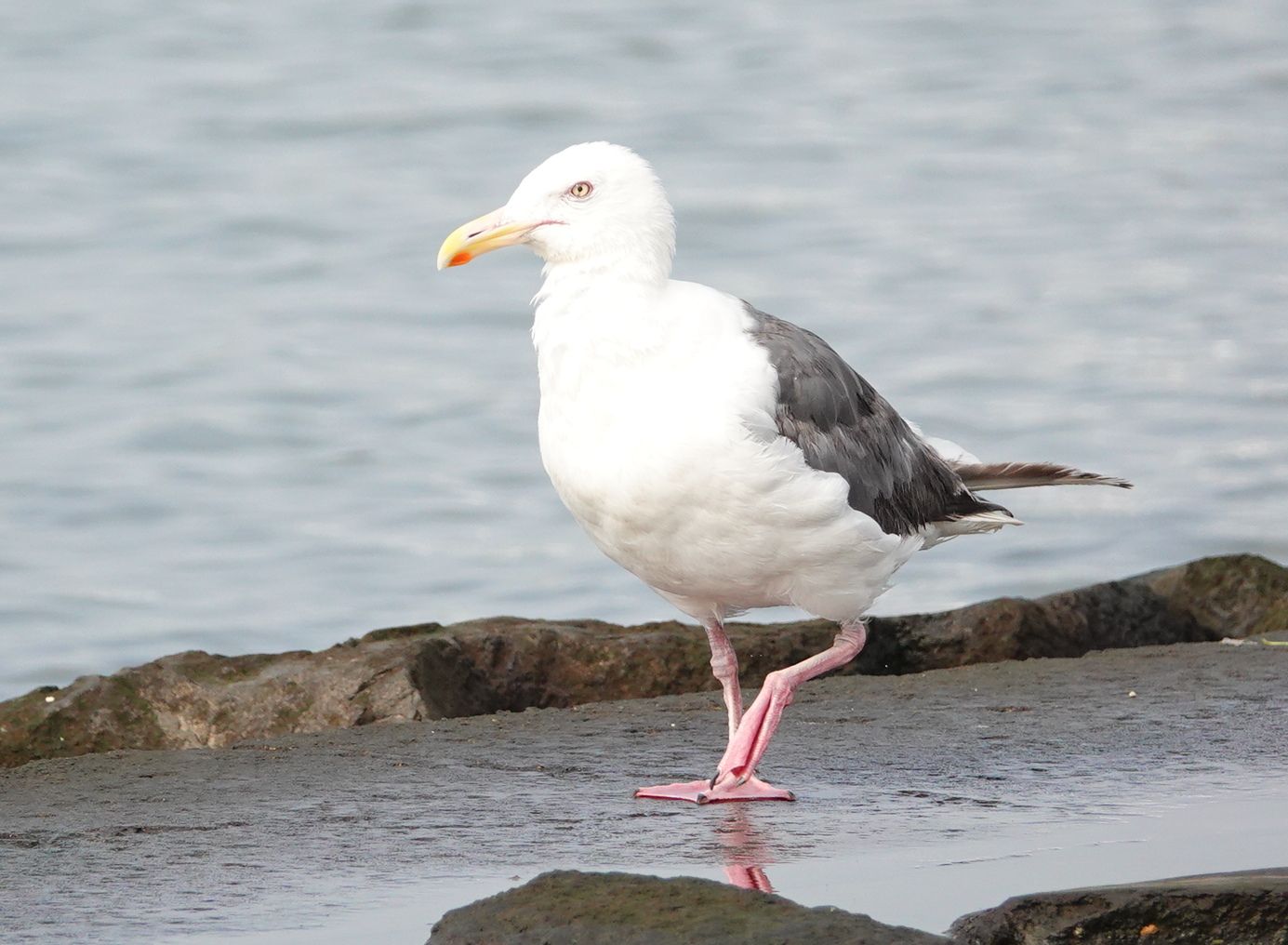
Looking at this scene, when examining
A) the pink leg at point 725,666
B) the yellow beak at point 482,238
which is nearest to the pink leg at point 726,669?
the pink leg at point 725,666

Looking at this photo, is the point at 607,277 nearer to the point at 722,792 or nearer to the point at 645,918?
the point at 722,792

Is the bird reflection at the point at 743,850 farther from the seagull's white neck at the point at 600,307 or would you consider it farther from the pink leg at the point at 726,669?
the seagull's white neck at the point at 600,307

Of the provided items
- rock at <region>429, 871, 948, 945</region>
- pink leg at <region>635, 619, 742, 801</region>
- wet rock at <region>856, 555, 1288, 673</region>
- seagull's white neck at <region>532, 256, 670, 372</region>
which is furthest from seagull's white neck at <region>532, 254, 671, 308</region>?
rock at <region>429, 871, 948, 945</region>

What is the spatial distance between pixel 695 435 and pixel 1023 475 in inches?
79.5

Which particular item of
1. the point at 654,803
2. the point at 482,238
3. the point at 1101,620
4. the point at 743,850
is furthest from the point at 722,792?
the point at 1101,620

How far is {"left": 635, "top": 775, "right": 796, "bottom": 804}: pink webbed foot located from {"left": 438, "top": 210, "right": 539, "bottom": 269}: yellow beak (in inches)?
70.8

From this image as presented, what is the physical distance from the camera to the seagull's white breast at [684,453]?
20.6ft

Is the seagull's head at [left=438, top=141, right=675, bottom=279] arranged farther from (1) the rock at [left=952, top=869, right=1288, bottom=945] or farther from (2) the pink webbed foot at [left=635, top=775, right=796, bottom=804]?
(1) the rock at [left=952, top=869, right=1288, bottom=945]

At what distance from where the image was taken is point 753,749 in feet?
21.5

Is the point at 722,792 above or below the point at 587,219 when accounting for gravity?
below

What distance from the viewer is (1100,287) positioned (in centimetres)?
1909

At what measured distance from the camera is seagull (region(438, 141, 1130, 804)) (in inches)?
249

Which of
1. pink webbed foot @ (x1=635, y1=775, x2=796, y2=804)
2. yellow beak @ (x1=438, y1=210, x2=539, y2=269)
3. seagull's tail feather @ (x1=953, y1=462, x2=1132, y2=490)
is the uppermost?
yellow beak @ (x1=438, y1=210, x2=539, y2=269)

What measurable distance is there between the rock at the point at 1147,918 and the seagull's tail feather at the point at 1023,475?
303 centimetres
